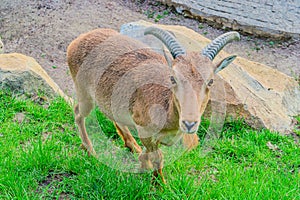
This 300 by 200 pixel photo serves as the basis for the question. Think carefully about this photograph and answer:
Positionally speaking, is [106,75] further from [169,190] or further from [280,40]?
[280,40]

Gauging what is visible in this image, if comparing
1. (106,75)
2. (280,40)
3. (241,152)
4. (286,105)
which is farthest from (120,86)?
(280,40)

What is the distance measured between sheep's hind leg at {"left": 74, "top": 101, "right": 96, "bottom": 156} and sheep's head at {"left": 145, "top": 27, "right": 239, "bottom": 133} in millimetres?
1566

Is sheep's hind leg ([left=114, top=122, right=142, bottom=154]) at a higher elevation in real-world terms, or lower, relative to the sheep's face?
lower

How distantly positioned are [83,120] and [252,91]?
2613 millimetres

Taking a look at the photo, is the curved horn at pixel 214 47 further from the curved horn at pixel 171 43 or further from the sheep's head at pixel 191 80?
the curved horn at pixel 171 43

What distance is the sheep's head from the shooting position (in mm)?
3223

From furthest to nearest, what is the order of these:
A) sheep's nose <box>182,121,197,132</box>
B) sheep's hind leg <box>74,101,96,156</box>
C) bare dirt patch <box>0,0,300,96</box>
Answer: bare dirt patch <box>0,0,300,96</box> → sheep's hind leg <box>74,101,96,156</box> → sheep's nose <box>182,121,197,132</box>

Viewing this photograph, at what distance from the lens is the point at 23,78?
5.60 meters

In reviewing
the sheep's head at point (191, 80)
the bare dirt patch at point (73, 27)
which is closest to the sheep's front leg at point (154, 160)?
the sheep's head at point (191, 80)

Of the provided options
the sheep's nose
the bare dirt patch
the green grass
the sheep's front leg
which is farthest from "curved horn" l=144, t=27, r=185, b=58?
the bare dirt patch

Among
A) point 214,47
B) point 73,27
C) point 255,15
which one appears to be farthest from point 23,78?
point 255,15

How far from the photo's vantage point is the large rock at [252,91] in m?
5.64

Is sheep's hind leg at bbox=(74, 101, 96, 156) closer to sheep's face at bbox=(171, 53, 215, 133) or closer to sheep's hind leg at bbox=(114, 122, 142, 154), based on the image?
sheep's hind leg at bbox=(114, 122, 142, 154)

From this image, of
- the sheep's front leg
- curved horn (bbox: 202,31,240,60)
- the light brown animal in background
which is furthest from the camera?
the sheep's front leg
